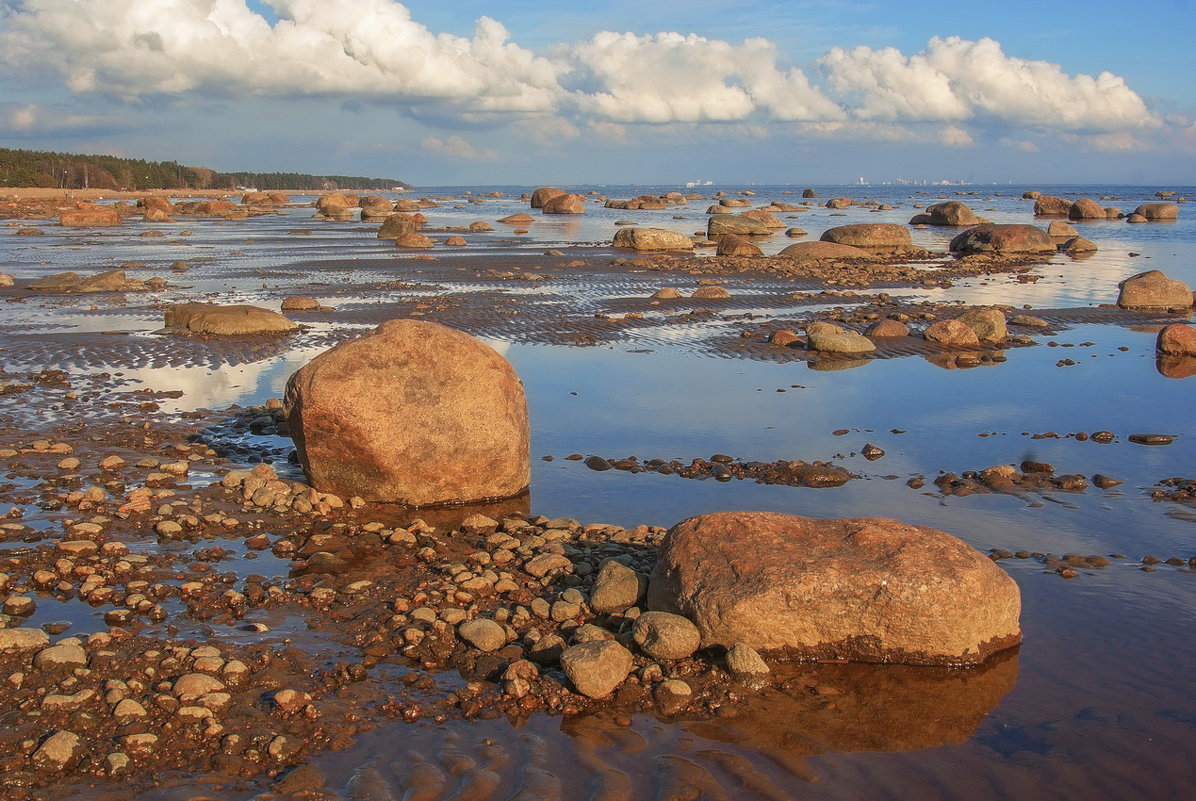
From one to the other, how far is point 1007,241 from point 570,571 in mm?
38718

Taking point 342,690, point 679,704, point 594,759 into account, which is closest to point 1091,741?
point 679,704

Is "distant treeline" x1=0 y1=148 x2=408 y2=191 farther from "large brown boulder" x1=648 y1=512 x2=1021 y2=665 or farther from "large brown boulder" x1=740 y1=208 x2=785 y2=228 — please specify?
"large brown boulder" x1=648 y1=512 x2=1021 y2=665

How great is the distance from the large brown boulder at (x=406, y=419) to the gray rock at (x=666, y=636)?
12.3ft

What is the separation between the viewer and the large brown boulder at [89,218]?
59344mm

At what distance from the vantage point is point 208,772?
5371mm

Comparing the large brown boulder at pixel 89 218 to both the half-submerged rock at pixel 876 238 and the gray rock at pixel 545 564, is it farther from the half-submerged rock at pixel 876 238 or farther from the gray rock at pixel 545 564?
the gray rock at pixel 545 564

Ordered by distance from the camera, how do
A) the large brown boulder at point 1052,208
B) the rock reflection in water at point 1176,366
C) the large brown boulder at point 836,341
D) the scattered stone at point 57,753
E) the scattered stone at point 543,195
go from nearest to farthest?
the scattered stone at point 57,753 → the rock reflection in water at point 1176,366 → the large brown boulder at point 836,341 → the large brown boulder at point 1052,208 → the scattered stone at point 543,195

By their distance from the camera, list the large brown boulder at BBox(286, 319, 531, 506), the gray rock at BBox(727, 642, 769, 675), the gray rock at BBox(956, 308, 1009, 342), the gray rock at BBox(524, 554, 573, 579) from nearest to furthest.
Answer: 1. the gray rock at BBox(727, 642, 769, 675)
2. the gray rock at BBox(524, 554, 573, 579)
3. the large brown boulder at BBox(286, 319, 531, 506)
4. the gray rock at BBox(956, 308, 1009, 342)

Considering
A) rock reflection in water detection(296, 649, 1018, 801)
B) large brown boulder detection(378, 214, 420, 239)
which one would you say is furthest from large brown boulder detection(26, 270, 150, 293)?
rock reflection in water detection(296, 649, 1018, 801)

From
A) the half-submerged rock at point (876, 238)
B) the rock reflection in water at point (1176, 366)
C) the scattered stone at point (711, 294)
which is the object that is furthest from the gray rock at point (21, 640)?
the half-submerged rock at point (876, 238)

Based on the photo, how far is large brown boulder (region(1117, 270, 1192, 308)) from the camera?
84.9ft

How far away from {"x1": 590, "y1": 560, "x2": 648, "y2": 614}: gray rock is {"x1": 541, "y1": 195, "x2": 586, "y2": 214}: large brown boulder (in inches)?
2831

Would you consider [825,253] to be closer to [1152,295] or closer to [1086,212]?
[1152,295]

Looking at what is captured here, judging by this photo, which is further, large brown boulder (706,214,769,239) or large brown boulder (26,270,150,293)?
large brown boulder (706,214,769,239)
